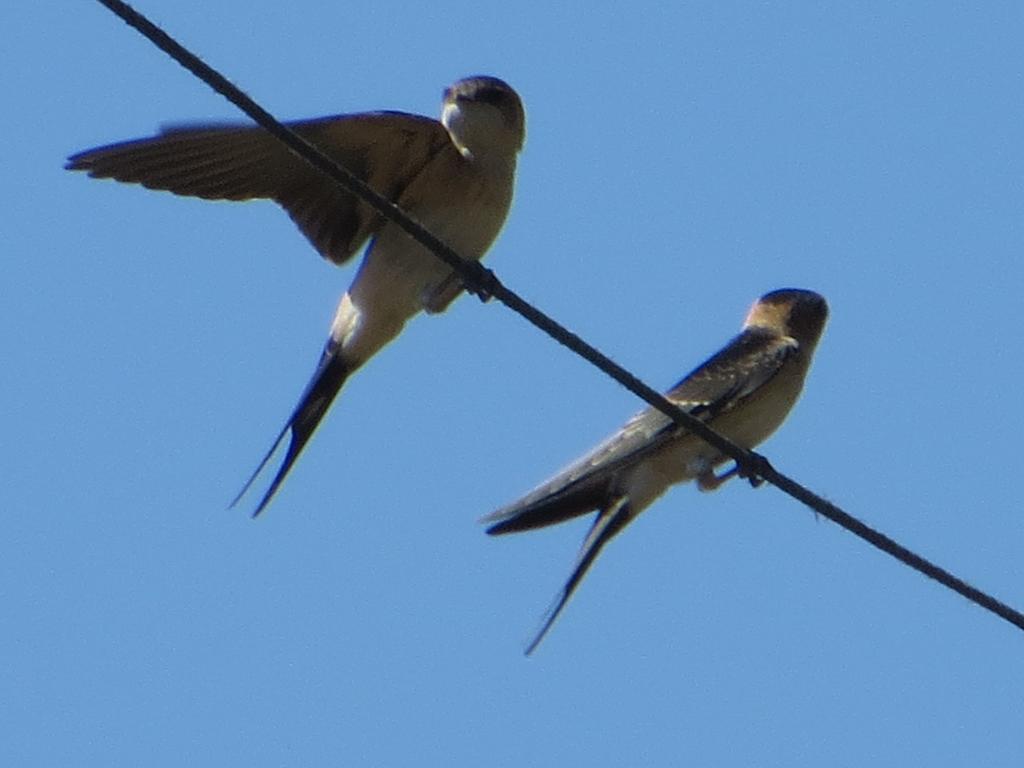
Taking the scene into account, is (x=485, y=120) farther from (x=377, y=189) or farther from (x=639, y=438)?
(x=639, y=438)

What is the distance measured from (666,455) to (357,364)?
2.76 feet

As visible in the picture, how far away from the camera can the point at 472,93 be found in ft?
18.8

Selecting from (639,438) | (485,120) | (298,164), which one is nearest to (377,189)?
(298,164)

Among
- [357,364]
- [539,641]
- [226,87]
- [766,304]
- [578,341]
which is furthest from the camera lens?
[766,304]

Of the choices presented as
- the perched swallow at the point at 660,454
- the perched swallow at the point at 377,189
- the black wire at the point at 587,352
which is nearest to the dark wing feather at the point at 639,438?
the perched swallow at the point at 660,454

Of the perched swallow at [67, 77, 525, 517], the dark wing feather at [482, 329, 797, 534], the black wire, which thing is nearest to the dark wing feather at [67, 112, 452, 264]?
the perched swallow at [67, 77, 525, 517]

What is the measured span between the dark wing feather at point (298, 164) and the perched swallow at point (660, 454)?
836 mm

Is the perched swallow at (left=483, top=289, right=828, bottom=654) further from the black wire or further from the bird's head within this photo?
the black wire

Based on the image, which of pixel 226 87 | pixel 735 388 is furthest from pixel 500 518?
pixel 226 87

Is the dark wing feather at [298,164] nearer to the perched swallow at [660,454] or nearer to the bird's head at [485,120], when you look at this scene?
the bird's head at [485,120]

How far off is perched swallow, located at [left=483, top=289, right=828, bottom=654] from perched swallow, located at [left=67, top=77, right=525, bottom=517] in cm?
58

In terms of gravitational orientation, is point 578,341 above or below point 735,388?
below

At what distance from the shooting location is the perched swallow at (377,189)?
17.8 feet

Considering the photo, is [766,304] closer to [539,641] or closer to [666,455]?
[666,455]
